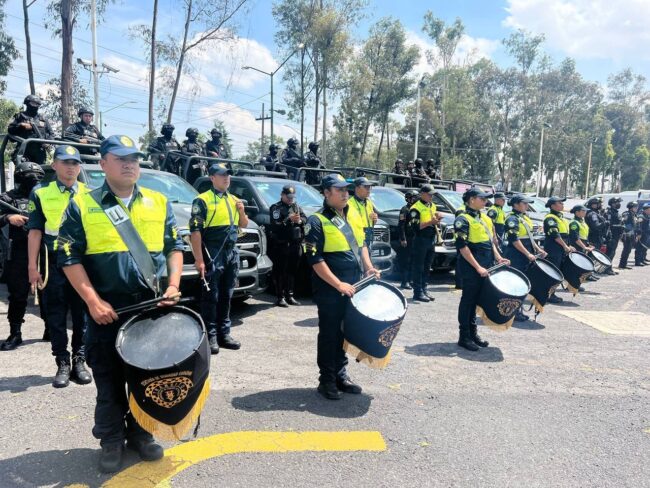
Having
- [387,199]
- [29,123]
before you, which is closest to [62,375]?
[29,123]

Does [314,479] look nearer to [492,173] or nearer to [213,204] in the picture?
[213,204]

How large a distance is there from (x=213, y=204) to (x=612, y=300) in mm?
8209

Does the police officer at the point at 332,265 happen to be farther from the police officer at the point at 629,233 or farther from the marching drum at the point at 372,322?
the police officer at the point at 629,233

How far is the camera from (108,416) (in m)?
2.94

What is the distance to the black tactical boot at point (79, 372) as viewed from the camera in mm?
4254

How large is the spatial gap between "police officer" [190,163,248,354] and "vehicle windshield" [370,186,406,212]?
584 centimetres

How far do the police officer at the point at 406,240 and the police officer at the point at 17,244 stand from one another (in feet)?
19.3

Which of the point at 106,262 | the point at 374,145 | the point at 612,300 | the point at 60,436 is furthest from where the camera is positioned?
the point at 374,145

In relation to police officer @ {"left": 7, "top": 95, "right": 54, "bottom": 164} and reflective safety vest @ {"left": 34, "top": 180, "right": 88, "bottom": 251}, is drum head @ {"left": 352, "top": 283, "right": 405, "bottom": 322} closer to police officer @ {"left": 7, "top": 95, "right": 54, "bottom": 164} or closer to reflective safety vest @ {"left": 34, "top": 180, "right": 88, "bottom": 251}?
reflective safety vest @ {"left": 34, "top": 180, "right": 88, "bottom": 251}

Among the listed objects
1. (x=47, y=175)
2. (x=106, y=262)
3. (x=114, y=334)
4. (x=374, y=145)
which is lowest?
(x=114, y=334)

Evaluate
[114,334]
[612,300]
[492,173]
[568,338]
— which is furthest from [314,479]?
[492,173]

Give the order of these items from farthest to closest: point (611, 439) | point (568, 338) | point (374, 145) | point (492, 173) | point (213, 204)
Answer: point (492, 173) → point (374, 145) → point (568, 338) → point (213, 204) → point (611, 439)

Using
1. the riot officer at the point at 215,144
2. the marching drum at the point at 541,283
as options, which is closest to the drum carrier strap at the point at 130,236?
the marching drum at the point at 541,283

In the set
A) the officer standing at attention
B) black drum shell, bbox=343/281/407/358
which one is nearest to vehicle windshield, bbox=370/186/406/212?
black drum shell, bbox=343/281/407/358
